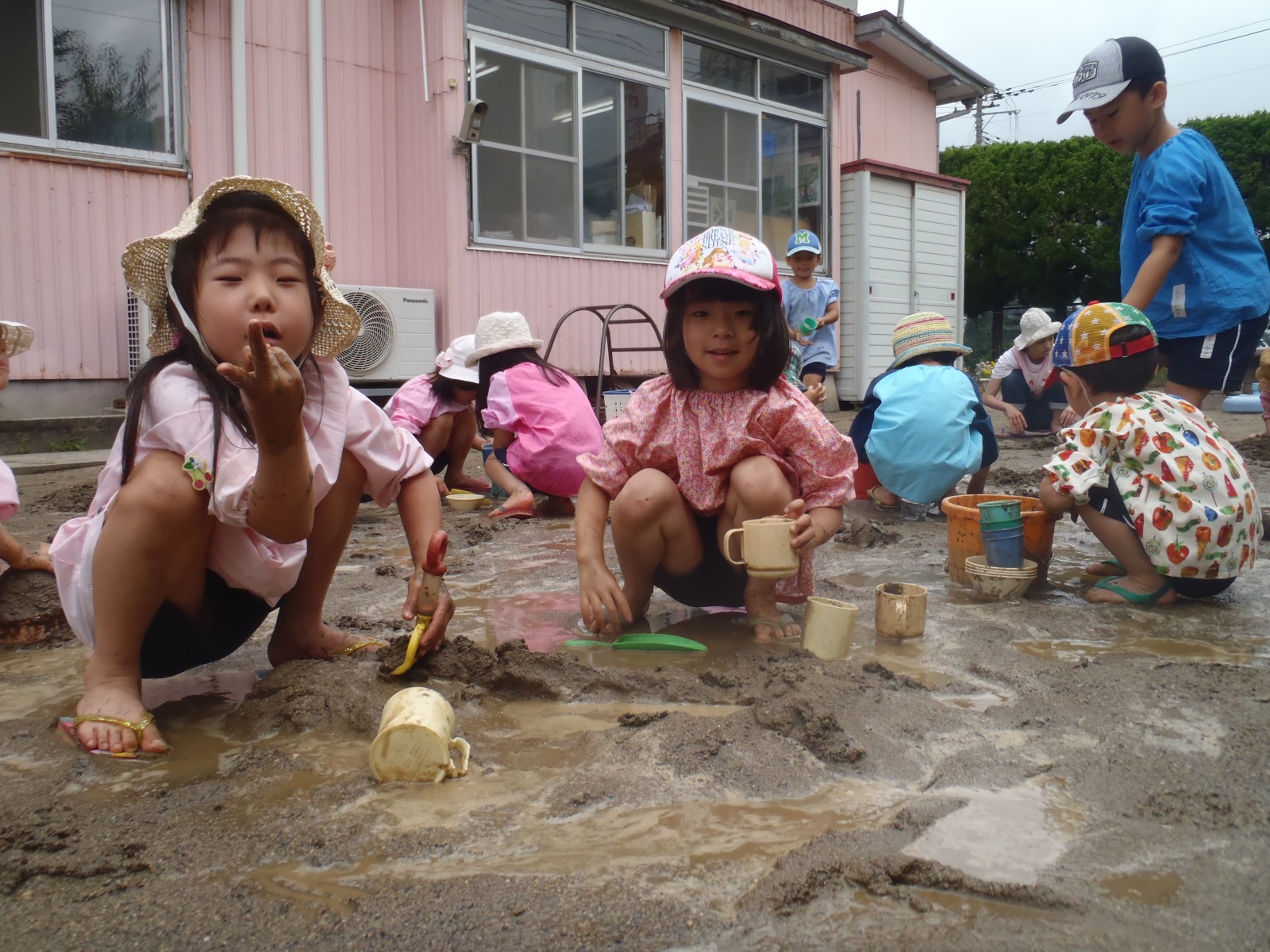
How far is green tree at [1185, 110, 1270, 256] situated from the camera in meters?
18.0

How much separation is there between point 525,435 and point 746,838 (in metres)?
3.39

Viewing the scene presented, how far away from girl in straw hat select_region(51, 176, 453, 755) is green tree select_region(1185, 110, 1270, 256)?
789 inches

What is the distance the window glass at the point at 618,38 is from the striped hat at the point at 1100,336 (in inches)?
245

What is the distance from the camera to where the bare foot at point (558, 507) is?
472cm

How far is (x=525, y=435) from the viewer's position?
4.61 metres

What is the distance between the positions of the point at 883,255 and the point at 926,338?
7161mm

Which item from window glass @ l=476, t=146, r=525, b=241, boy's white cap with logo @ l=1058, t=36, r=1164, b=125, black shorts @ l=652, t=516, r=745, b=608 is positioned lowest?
black shorts @ l=652, t=516, r=745, b=608

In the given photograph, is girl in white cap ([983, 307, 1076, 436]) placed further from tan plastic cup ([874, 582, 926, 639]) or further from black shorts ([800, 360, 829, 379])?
tan plastic cup ([874, 582, 926, 639])

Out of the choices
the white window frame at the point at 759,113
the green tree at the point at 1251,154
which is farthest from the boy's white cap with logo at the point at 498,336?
the green tree at the point at 1251,154

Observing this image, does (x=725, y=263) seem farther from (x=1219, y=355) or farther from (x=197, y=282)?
(x=1219, y=355)

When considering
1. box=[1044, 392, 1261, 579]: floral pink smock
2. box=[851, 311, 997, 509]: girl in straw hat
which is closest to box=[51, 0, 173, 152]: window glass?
box=[851, 311, 997, 509]: girl in straw hat

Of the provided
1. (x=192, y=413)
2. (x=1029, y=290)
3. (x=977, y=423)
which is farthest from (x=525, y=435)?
(x=1029, y=290)

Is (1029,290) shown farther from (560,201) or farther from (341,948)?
(341,948)

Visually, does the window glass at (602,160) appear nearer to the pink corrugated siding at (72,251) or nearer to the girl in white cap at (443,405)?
the pink corrugated siding at (72,251)
